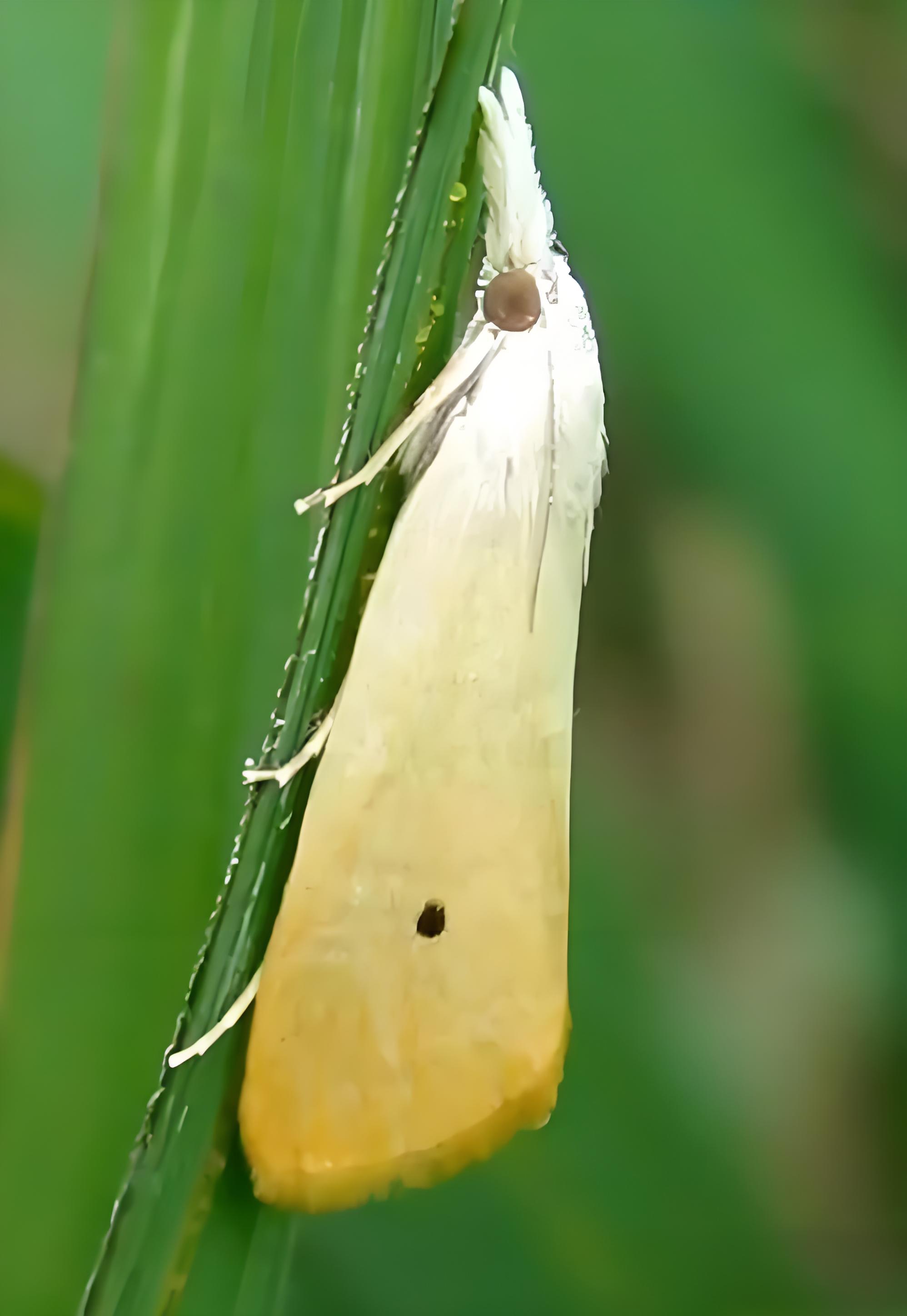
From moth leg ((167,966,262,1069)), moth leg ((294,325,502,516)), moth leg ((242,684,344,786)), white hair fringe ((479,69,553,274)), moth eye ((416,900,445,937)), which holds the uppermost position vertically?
white hair fringe ((479,69,553,274))

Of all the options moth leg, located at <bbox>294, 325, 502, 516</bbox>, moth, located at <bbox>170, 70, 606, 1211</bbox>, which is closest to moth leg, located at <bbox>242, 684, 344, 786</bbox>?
moth, located at <bbox>170, 70, 606, 1211</bbox>

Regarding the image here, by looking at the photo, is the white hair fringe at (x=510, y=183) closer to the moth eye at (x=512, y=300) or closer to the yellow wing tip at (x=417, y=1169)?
the moth eye at (x=512, y=300)

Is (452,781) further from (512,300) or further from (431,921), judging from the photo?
(512,300)

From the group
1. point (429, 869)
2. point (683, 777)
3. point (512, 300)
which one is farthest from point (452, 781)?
point (512, 300)

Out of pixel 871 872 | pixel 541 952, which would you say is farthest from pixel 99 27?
pixel 871 872

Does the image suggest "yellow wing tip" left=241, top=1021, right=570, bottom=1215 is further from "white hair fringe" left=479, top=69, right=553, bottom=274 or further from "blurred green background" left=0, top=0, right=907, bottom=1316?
"white hair fringe" left=479, top=69, right=553, bottom=274

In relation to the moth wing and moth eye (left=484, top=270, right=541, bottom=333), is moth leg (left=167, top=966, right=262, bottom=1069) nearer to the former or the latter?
the moth wing

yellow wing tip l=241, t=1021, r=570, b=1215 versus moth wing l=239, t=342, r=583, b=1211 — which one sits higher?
moth wing l=239, t=342, r=583, b=1211

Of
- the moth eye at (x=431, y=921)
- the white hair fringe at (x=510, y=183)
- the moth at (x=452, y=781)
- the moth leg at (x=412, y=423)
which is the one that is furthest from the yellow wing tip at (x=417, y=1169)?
the white hair fringe at (x=510, y=183)
